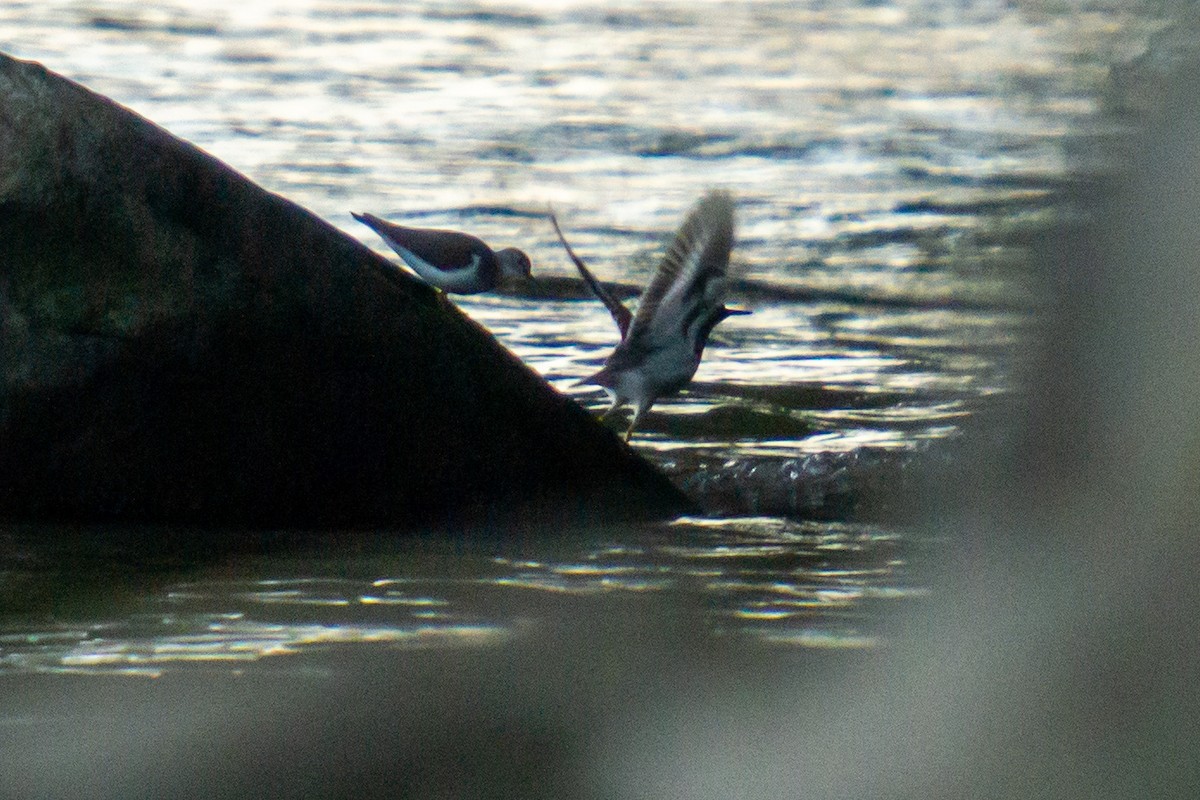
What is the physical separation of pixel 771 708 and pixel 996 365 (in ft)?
1.87

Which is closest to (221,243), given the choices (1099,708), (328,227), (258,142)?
(328,227)

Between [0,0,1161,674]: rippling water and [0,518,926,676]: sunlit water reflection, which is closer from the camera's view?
[0,518,926,676]: sunlit water reflection

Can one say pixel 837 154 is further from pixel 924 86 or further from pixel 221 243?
pixel 221 243

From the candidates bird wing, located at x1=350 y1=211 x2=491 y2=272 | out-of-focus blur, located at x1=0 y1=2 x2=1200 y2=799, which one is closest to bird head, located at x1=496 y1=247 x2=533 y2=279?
bird wing, located at x1=350 y1=211 x2=491 y2=272

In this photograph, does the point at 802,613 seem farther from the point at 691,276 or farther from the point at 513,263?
the point at 513,263

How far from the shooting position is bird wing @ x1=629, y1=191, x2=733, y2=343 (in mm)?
4770

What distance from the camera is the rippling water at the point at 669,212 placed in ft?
10.6

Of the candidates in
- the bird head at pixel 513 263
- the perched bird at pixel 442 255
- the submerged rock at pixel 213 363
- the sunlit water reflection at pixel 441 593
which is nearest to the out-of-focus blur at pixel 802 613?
the sunlit water reflection at pixel 441 593

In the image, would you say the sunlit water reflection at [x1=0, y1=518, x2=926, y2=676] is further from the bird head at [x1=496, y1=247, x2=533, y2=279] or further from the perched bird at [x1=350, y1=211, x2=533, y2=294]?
the bird head at [x1=496, y1=247, x2=533, y2=279]

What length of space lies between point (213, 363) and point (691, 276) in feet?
4.72

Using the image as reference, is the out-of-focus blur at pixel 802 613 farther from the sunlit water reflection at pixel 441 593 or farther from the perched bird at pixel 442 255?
the perched bird at pixel 442 255

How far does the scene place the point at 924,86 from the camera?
10422 millimetres

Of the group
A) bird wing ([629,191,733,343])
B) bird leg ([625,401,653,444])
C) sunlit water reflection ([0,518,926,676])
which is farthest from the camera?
bird leg ([625,401,653,444])

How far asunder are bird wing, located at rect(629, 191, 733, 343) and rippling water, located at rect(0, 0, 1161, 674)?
42 cm
